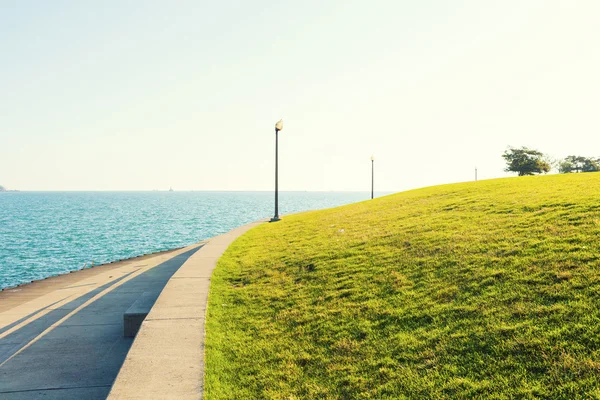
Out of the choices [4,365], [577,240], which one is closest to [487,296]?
[577,240]

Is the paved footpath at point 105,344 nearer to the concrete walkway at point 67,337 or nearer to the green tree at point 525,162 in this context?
the concrete walkway at point 67,337

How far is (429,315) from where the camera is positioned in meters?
6.07

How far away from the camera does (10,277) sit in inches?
1078

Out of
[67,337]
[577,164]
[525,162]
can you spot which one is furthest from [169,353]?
[577,164]

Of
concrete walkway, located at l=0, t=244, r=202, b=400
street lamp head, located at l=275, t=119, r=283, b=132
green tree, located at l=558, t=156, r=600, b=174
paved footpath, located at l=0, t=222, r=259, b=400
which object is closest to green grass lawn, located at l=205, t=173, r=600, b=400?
paved footpath, located at l=0, t=222, r=259, b=400

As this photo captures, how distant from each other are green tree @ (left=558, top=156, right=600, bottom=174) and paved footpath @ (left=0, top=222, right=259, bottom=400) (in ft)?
258

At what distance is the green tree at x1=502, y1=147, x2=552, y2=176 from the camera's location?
5797cm

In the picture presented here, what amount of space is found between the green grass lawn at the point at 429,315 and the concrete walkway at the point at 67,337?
87.4 inches

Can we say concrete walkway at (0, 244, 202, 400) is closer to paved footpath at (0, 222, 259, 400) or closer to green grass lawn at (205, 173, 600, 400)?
paved footpath at (0, 222, 259, 400)

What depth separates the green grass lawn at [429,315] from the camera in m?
4.52

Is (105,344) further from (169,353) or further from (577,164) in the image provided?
(577,164)

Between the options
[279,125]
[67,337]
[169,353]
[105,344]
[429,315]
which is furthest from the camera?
[279,125]

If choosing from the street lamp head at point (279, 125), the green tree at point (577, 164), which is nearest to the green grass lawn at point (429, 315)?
the street lamp head at point (279, 125)

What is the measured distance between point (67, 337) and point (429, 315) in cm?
787
